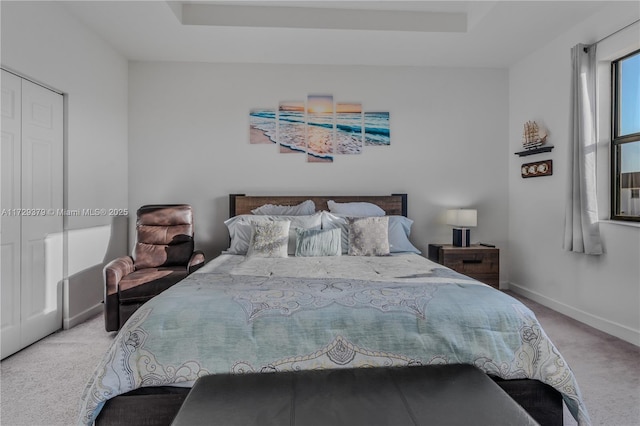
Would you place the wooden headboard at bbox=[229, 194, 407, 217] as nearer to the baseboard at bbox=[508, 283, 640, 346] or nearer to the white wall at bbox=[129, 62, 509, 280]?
the white wall at bbox=[129, 62, 509, 280]

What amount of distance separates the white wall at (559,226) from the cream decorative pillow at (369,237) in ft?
6.11

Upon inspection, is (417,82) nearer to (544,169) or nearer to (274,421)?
(544,169)

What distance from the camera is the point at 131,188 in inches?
166

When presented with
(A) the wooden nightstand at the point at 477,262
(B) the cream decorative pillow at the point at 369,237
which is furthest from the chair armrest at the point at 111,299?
(A) the wooden nightstand at the point at 477,262

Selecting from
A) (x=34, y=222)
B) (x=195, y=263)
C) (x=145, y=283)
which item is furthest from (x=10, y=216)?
(x=195, y=263)

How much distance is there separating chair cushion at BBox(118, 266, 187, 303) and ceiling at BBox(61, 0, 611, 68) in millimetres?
2314

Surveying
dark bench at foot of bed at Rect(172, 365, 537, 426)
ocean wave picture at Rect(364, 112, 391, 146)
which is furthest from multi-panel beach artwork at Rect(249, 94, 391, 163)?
dark bench at foot of bed at Rect(172, 365, 537, 426)

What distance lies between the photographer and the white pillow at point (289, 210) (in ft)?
12.8

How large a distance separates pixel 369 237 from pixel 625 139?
2.33m

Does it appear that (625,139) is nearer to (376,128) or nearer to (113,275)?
(376,128)

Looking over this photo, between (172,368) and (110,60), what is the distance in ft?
11.8

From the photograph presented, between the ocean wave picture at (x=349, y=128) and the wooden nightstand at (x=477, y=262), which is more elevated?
the ocean wave picture at (x=349, y=128)

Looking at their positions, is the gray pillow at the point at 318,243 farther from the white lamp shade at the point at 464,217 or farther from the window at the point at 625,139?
the window at the point at 625,139

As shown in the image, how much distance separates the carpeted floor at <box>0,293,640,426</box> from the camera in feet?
6.23
